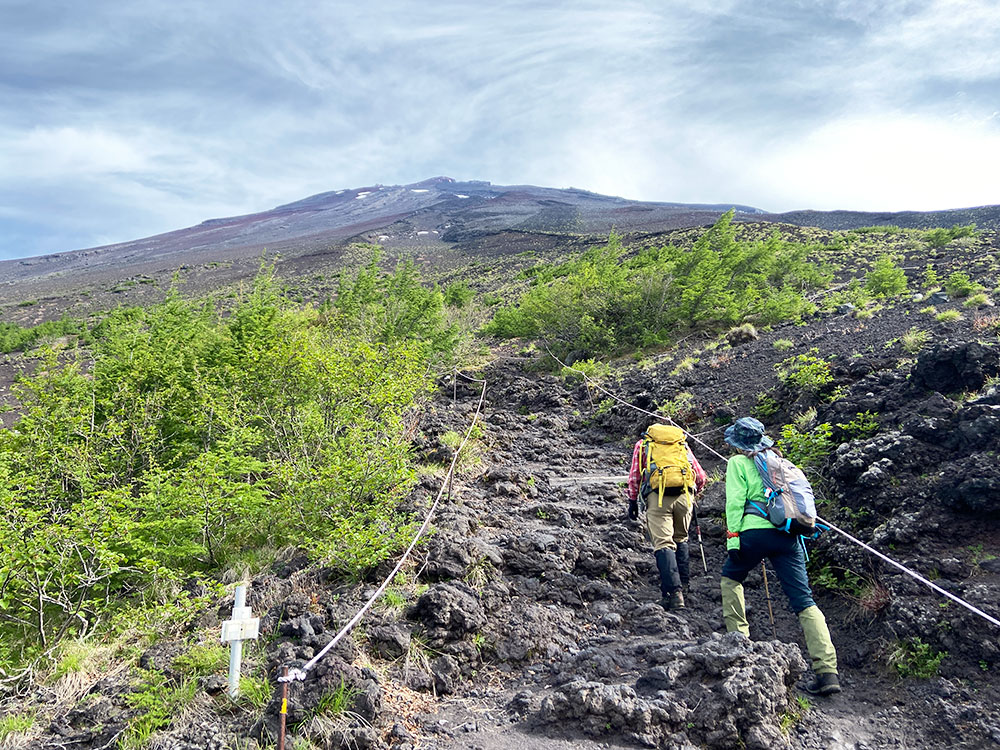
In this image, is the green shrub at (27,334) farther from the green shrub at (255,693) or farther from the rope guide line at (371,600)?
the green shrub at (255,693)

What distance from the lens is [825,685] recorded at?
3.12 m

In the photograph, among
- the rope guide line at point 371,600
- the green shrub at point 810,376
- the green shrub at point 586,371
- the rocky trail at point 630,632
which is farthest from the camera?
the green shrub at point 586,371

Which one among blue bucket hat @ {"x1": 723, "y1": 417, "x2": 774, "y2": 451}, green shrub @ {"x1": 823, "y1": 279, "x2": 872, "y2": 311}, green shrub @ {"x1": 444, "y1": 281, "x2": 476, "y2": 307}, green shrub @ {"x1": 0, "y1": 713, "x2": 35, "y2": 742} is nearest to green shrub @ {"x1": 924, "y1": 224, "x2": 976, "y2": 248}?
green shrub @ {"x1": 823, "y1": 279, "x2": 872, "y2": 311}

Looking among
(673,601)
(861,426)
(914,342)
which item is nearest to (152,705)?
(673,601)

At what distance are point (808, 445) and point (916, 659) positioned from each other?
312 cm

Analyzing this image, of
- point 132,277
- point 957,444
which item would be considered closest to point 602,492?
point 957,444

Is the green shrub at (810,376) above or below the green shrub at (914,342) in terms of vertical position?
below

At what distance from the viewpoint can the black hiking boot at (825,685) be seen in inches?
122

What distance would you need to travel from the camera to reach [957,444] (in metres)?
4.67

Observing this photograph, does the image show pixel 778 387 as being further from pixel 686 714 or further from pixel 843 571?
pixel 686 714

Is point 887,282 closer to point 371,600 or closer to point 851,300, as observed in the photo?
point 851,300

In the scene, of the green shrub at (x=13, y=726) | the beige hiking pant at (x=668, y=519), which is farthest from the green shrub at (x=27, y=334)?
the beige hiking pant at (x=668, y=519)

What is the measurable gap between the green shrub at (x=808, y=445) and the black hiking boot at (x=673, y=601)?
247cm

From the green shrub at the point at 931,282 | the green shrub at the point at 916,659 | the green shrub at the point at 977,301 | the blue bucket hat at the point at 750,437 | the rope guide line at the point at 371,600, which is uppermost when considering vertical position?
the green shrub at the point at 931,282
